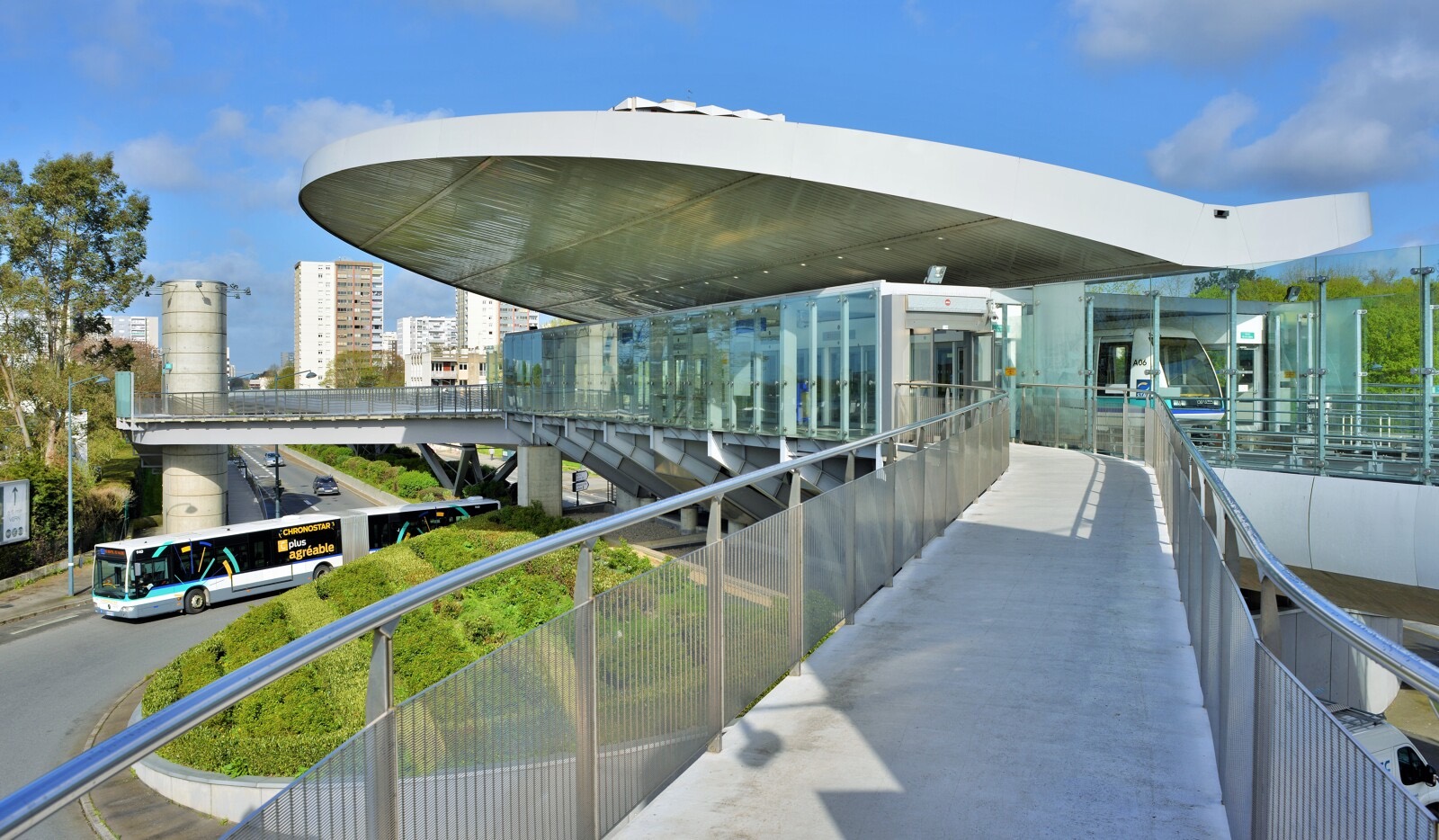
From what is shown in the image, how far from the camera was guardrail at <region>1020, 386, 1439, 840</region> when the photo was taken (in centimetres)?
216

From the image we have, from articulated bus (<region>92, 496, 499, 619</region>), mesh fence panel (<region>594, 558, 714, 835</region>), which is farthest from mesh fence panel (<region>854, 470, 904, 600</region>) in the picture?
articulated bus (<region>92, 496, 499, 619</region>)

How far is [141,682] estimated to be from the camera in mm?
22719

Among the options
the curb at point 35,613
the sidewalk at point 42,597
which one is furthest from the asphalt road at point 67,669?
the sidewalk at point 42,597

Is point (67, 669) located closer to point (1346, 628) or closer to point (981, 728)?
point (981, 728)

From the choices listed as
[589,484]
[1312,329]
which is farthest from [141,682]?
[589,484]

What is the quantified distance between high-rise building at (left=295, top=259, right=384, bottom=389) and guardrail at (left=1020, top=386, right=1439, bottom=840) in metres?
200

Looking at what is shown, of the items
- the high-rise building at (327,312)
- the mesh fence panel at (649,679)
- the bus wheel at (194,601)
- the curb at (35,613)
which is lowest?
the curb at (35,613)

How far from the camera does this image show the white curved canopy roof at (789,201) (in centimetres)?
2180

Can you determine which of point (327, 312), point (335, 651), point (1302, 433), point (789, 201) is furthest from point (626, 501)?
point (327, 312)

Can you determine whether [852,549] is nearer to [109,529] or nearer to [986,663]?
[986,663]

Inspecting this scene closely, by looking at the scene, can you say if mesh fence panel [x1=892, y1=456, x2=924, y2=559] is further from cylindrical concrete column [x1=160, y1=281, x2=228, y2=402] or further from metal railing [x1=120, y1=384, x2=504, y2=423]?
cylindrical concrete column [x1=160, y1=281, x2=228, y2=402]

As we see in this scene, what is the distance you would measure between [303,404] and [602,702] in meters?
41.3

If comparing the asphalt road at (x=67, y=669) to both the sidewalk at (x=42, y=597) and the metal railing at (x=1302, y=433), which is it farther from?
the metal railing at (x=1302, y=433)

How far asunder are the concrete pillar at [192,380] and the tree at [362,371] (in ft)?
175
